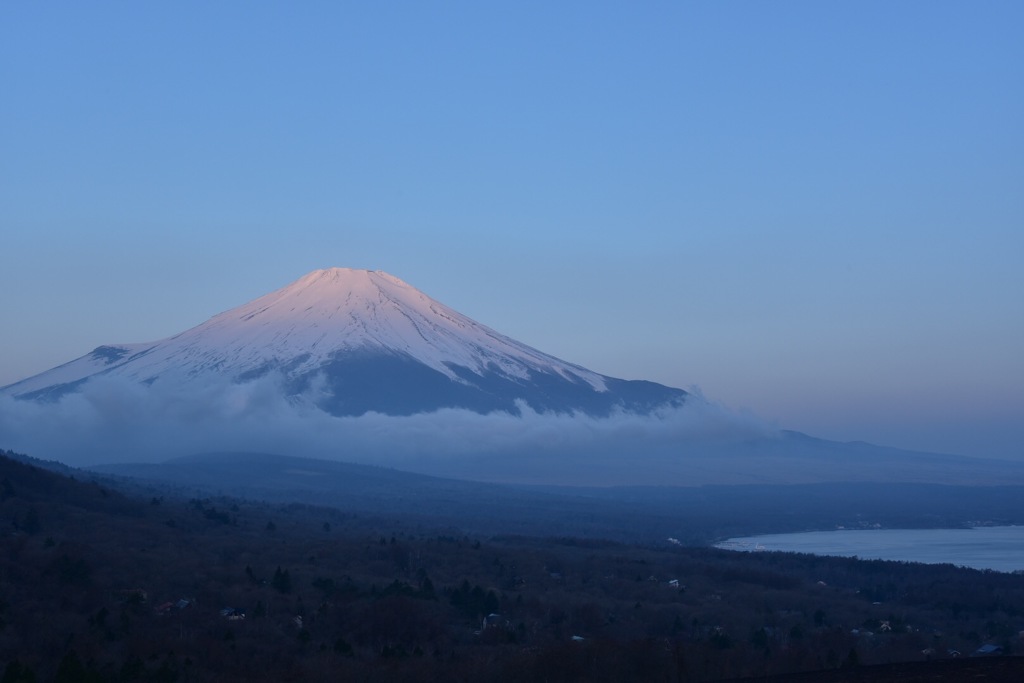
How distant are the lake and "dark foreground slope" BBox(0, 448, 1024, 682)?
10565mm

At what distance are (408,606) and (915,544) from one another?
58.2m

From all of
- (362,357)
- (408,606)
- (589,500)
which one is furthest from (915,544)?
(362,357)

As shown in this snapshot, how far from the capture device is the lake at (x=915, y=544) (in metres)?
69.4

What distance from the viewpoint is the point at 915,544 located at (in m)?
84.3

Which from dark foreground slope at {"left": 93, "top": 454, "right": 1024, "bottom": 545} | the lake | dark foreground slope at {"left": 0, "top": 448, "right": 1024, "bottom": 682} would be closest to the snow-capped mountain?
dark foreground slope at {"left": 93, "top": 454, "right": 1024, "bottom": 545}

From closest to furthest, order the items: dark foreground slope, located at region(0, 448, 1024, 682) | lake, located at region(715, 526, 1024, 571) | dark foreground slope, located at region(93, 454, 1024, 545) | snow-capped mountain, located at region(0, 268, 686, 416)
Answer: dark foreground slope, located at region(0, 448, 1024, 682) < lake, located at region(715, 526, 1024, 571) < dark foreground slope, located at region(93, 454, 1024, 545) < snow-capped mountain, located at region(0, 268, 686, 416)

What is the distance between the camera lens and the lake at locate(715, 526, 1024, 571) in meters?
69.4

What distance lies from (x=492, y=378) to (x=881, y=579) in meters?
133

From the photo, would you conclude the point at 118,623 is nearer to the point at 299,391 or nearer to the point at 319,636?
the point at 319,636

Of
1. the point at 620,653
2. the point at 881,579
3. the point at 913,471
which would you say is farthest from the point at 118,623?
the point at 913,471

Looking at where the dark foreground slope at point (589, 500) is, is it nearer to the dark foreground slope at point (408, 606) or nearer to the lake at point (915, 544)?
the lake at point (915, 544)

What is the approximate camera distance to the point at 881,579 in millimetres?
56344

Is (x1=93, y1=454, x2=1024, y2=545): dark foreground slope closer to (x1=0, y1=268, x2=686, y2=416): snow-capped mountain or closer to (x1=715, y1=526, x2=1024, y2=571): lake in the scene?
(x1=715, y1=526, x2=1024, y2=571): lake

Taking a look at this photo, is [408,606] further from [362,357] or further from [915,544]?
[362,357]
